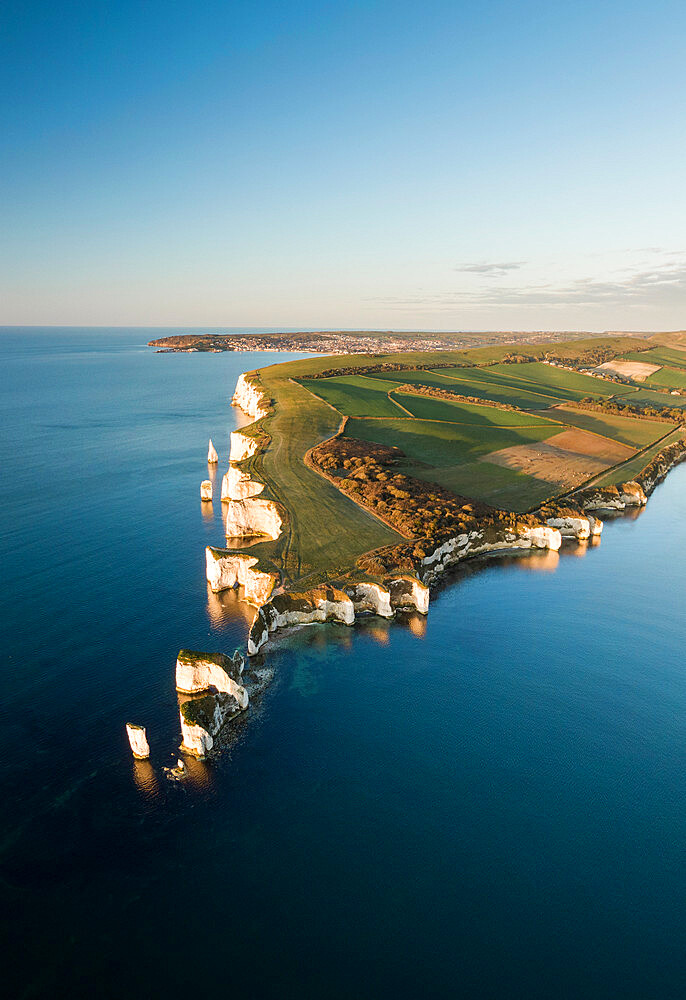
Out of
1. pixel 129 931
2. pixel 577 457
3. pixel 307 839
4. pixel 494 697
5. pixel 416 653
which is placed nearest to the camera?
pixel 129 931

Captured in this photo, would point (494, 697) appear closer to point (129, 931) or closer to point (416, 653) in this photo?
point (416, 653)

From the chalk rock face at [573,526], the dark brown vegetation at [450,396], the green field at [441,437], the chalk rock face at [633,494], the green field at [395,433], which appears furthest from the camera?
the dark brown vegetation at [450,396]

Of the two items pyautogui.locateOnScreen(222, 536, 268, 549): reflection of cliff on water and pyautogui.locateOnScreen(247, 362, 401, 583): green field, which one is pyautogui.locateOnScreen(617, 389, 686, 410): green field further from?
pyautogui.locateOnScreen(222, 536, 268, 549): reflection of cliff on water

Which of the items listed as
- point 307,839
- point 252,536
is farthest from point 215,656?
point 252,536

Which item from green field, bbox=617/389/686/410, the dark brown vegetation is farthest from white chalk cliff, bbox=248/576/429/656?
green field, bbox=617/389/686/410

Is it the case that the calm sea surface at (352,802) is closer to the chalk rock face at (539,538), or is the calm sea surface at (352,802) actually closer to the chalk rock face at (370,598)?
the chalk rock face at (370,598)

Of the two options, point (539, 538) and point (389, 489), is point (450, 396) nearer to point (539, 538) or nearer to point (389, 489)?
point (389, 489)

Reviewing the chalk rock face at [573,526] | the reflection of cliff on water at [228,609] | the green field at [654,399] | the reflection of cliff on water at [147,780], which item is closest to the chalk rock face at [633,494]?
the chalk rock face at [573,526]
